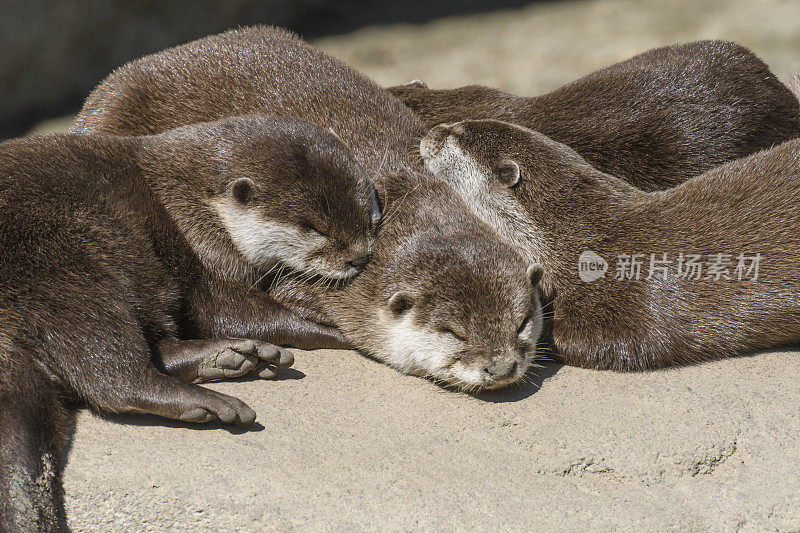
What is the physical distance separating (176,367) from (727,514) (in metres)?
1.78

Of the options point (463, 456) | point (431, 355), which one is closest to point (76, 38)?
point (431, 355)

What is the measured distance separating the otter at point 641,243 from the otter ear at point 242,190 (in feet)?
3.00

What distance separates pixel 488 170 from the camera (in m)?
3.90

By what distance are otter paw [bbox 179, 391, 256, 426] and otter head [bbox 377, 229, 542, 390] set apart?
734 mm

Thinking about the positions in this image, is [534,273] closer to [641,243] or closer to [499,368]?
[499,368]

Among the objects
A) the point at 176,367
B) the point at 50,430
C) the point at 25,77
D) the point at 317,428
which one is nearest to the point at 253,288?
the point at 176,367

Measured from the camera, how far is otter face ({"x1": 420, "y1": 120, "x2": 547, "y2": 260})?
385 centimetres

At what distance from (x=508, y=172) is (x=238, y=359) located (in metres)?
1.44

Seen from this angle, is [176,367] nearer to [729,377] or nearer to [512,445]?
[512,445]

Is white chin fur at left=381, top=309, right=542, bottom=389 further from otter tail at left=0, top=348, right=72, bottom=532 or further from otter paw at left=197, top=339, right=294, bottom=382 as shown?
otter tail at left=0, top=348, right=72, bottom=532

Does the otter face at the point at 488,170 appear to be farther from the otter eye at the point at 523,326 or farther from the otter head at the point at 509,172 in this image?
the otter eye at the point at 523,326

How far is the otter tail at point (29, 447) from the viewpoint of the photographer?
243 centimetres

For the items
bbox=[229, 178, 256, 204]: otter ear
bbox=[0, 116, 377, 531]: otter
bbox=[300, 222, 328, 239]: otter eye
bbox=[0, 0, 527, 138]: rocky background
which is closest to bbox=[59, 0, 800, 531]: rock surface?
bbox=[0, 116, 377, 531]: otter

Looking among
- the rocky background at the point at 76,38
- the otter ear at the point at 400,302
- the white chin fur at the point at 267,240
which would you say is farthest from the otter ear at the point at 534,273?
the rocky background at the point at 76,38
